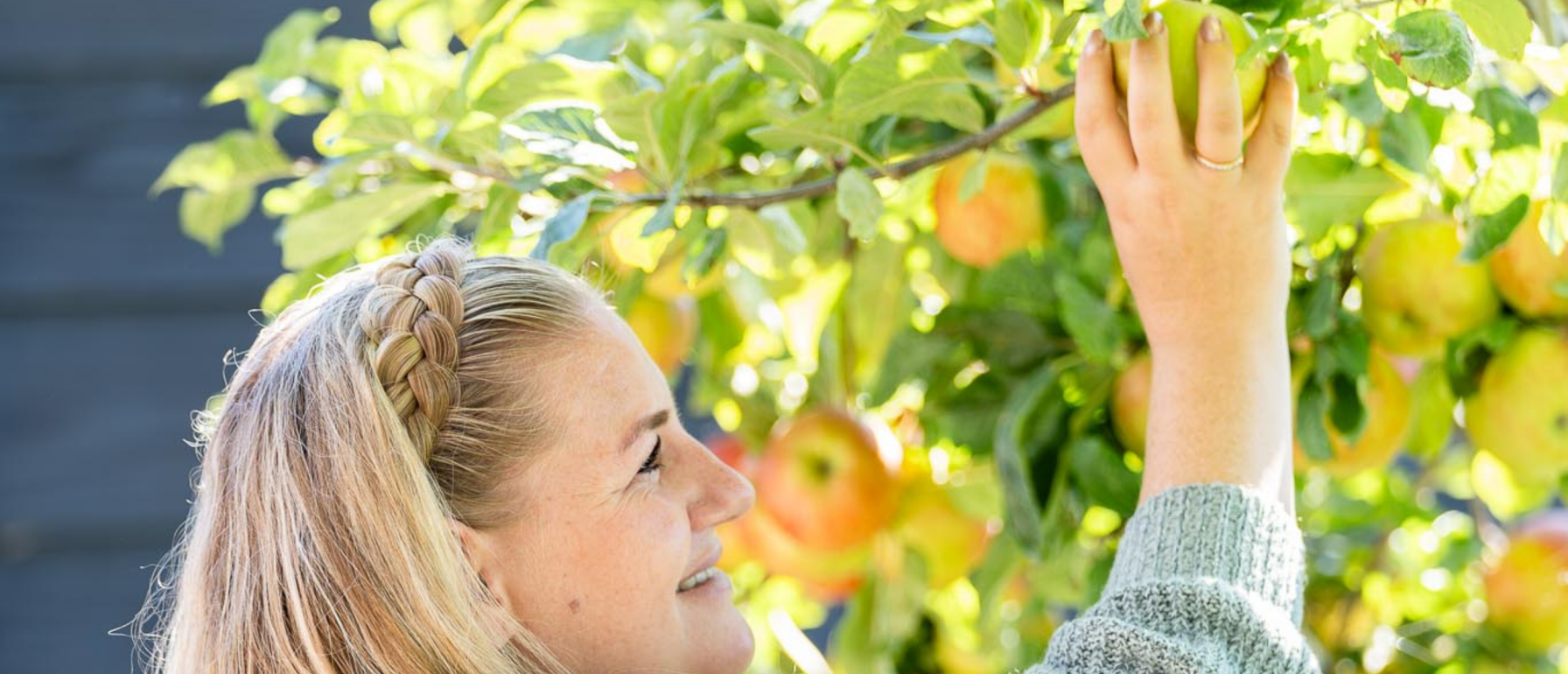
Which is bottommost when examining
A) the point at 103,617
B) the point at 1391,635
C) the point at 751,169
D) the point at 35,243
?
the point at 103,617

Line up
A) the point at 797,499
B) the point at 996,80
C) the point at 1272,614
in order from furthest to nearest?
the point at 797,499 → the point at 996,80 → the point at 1272,614

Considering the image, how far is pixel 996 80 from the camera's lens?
715 millimetres

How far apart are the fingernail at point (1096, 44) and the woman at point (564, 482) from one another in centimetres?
1

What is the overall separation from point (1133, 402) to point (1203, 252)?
0.42ft

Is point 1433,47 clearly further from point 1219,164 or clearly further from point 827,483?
point 827,483

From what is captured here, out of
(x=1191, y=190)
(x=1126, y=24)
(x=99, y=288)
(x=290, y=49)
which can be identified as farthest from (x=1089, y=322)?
(x=99, y=288)

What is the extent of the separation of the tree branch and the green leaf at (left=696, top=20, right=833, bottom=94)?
0.15 ft

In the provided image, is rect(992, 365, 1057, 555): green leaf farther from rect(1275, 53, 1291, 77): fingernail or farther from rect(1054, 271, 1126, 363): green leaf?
rect(1275, 53, 1291, 77): fingernail

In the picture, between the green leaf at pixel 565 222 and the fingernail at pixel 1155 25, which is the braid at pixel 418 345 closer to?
the green leaf at pixel 565 222

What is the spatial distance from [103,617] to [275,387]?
3.81 feet

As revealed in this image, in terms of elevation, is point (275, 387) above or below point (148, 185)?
above

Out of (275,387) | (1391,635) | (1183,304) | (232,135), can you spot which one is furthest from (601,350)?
(1391,635)

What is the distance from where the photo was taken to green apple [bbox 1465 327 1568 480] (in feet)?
2.20

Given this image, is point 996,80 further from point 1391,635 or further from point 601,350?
point 1391,635
